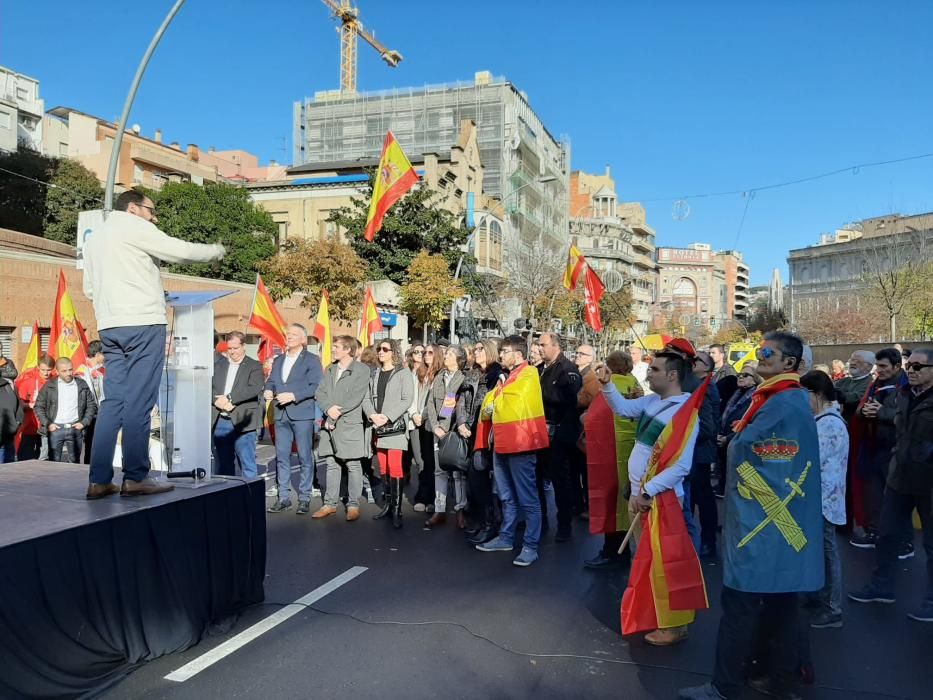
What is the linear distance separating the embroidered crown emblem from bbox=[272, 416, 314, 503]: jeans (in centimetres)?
569

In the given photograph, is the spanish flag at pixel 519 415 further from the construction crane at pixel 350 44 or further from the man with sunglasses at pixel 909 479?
the construction crane at pixel 350 44

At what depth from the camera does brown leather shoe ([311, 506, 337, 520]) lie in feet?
25.2

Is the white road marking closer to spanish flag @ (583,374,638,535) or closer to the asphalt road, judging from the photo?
the asphalt road

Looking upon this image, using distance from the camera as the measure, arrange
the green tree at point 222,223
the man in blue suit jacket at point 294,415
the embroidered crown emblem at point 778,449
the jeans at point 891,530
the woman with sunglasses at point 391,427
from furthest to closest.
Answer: the green tree at point 222,223
the man in blue suit jacket at point 294,415
the woman with sunglasses at point 391,427
the jeans at point 891,530
the embroidered crown emblem at point 778,449

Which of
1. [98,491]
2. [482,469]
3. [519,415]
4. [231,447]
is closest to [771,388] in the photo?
[519,415]

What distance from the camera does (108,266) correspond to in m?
4.18

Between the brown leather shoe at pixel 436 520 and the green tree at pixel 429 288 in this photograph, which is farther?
the green tree at pixel 429 288

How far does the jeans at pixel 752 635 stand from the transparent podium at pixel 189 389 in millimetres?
3347

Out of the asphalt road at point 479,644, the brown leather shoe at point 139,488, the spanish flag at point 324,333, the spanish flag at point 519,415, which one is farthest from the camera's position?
the spanish flag at point 324,333

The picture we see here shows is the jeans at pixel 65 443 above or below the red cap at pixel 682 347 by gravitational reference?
below

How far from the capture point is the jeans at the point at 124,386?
4254 millimetres

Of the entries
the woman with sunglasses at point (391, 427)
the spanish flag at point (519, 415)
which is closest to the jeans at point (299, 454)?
the woman with sunglasses at point (391, 427)

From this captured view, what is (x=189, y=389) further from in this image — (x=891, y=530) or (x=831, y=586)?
(x=891, y=530)

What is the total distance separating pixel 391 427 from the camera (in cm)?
766
